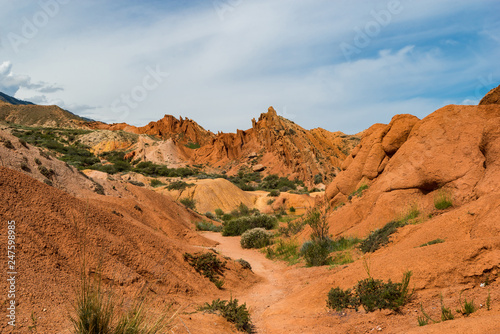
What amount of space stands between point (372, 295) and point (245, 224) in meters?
16.7

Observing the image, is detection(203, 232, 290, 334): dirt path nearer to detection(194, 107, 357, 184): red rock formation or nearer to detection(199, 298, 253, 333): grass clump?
detection(199, 298, 253, 333): grass clump

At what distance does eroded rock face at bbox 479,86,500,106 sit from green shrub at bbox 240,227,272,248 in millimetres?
11044

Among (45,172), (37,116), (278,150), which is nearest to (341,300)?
(45,172)

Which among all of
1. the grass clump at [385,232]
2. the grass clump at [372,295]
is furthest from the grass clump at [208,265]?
the grass clump at [385,232]

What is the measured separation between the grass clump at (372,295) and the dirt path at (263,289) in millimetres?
1501

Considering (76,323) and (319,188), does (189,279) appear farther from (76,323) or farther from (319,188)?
(319,188)

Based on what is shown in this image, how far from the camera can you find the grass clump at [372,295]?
5.32 m

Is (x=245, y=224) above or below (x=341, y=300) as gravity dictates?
below

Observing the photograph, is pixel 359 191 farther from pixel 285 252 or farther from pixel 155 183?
pixel 155 183

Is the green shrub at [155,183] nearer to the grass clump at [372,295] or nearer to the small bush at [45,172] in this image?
the small bush at [45,172]

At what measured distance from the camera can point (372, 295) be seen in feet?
18.5

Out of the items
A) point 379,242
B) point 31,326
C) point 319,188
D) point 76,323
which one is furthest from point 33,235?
point 319,188

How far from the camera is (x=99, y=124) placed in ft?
370

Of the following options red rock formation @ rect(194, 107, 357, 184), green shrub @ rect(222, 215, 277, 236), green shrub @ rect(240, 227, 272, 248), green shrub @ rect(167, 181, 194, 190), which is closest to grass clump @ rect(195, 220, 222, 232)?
green shrub @ rect(222, 215, 277, 236)
